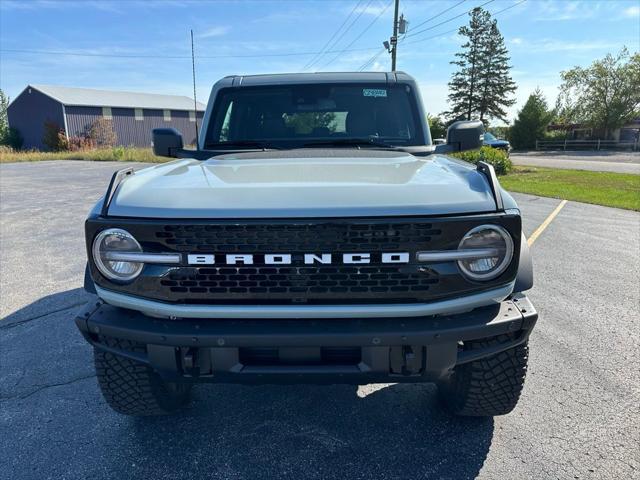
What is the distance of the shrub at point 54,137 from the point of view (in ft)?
129

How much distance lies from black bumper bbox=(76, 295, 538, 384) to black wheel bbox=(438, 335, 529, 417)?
0.77 feet

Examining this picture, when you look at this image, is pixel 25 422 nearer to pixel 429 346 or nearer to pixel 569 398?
pixel 429 346

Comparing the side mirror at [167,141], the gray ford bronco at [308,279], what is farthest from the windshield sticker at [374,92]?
the gray ford bronco at [308,279]

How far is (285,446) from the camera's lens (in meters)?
2.41

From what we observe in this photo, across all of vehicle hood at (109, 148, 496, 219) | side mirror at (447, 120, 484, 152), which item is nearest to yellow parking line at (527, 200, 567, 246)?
side mirror at (447, 120, 484, 152)

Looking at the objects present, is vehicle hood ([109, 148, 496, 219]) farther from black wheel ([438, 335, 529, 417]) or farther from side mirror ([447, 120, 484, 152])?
side mirror ([447, 120, 484, 152])

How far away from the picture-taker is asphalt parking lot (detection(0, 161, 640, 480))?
2.26 metres

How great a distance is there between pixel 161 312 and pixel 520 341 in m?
1.54

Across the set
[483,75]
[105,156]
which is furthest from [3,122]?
[483,75]

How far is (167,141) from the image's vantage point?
363 cm

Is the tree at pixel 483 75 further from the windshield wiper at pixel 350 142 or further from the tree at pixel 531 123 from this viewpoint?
the windshield wiper at pixel 350 142

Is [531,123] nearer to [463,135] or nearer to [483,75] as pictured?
[483,75]

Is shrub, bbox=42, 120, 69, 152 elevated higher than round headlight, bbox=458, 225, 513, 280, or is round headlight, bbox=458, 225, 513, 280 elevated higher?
shrub, bbox=42, 120, 69, 152

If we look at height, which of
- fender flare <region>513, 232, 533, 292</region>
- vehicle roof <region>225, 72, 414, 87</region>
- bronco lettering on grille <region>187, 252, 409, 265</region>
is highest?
vehicle roof <region>225, 72, 414, 87</region>
